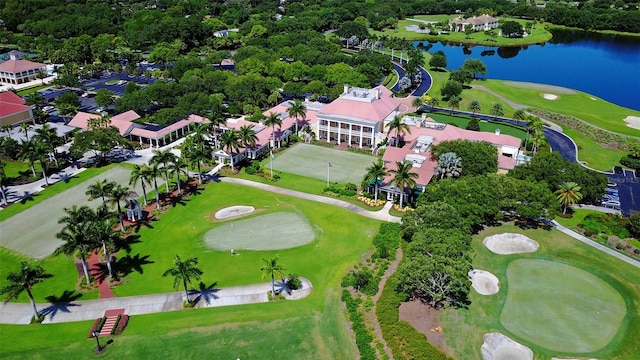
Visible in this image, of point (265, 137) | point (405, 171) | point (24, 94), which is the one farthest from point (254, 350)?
point (24, 94)

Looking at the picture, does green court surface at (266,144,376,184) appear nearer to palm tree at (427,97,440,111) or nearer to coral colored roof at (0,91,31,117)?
palm tree at (427,97,440,111)

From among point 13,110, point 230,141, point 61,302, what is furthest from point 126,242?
point 13,110

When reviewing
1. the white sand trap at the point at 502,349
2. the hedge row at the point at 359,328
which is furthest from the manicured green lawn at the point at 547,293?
the hedge row at the point at 359,328

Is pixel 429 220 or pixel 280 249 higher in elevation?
pixel 429 220

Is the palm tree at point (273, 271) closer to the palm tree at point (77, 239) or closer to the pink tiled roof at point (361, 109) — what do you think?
the palm tree at point (77, 239)

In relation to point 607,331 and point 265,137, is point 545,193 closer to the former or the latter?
point 607,331

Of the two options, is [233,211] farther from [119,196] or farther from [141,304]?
[141,304]

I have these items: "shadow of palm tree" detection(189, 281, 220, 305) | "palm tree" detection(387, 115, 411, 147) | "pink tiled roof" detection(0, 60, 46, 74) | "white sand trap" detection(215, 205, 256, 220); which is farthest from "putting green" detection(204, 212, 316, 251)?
"pink tiled roof" detection(0, 60, 46, 74)
